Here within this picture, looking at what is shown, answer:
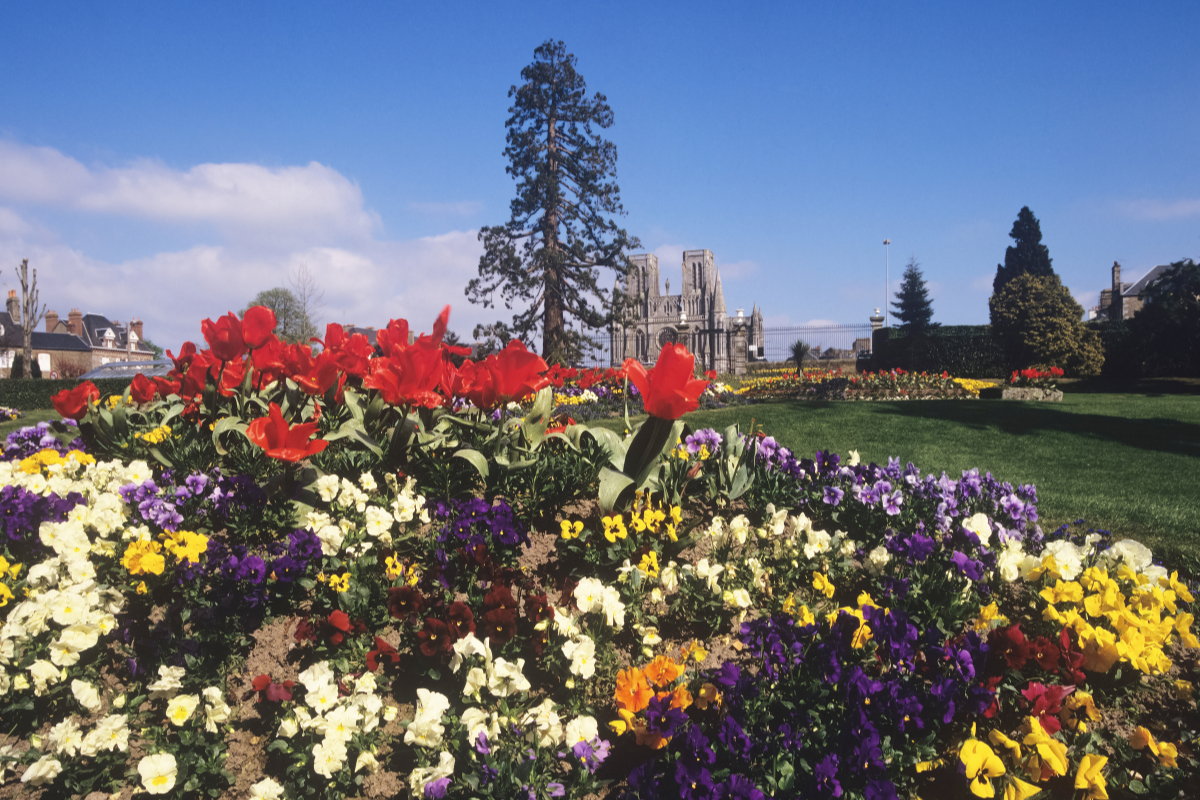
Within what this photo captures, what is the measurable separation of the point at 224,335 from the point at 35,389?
1979cm

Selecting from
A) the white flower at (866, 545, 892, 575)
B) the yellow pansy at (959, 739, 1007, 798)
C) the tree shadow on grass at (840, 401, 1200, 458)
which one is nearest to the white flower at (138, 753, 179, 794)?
the yellow pansy at (959, 739, 1007, 798)

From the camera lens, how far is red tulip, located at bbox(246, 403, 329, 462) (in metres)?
2.36

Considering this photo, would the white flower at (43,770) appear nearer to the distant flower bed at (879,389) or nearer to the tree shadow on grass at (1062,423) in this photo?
the tree shadow on grass at (1062,423)

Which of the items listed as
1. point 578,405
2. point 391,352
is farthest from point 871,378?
point 391,352

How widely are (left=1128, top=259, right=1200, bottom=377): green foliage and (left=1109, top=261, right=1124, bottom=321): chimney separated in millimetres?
30375

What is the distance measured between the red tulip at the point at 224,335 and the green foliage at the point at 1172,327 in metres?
26.3

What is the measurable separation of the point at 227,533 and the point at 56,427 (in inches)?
106

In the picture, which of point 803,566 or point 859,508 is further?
point 859,508

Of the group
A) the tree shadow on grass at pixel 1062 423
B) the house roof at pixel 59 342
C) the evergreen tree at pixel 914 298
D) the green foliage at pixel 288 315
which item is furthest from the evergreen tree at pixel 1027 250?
the house roof at pixel 59 342

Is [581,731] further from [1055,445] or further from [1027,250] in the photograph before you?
[1027,250]

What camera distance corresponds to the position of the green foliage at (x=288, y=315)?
34.8 meters

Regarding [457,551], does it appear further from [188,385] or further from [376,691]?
[188,385]

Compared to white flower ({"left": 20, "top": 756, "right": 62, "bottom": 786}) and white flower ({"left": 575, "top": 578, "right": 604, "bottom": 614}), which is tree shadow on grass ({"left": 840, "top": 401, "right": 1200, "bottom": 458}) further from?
white flower ({"left": 20, "top": 756, "right": 62, "bottom": 786})

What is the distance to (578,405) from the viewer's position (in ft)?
33.8
